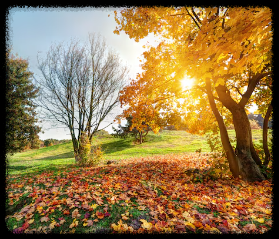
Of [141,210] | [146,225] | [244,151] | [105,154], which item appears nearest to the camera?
[146,225]

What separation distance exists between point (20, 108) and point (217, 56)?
70.1 feet

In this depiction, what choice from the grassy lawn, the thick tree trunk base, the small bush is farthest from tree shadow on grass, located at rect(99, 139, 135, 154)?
the thick tree trunk base

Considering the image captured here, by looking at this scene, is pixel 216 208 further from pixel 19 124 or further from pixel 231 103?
pixel 19 124

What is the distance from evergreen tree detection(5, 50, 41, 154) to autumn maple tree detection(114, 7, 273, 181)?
54.2 feet

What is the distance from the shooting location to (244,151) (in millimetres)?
5051

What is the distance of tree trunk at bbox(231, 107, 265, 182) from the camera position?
→ 4.84 m

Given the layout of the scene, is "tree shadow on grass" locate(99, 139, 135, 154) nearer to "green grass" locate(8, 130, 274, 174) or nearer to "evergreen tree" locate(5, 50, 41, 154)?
"green grass" locate(8, 130, 274, 174)

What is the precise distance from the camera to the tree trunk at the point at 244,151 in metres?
4.84

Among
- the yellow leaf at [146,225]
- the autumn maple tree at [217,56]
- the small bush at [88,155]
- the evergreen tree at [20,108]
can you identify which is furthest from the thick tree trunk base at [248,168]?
the evergreen tree at [20,108]

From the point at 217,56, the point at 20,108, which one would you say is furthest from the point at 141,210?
the point at 20,108

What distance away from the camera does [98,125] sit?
10555mm

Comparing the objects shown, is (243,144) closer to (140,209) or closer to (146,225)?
(140,209)
